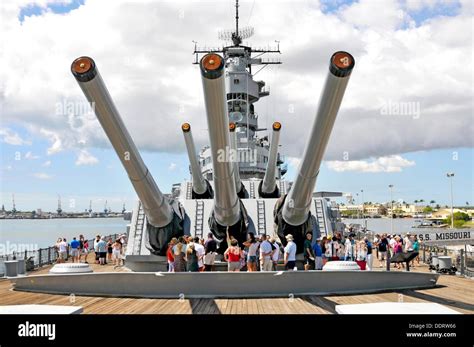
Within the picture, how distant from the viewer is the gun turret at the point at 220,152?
5070mm

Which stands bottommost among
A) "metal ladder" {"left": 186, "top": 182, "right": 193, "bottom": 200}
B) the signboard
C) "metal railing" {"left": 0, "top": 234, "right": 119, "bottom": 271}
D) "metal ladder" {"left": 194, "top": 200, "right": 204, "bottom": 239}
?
the signboard

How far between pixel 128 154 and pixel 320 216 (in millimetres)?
5680

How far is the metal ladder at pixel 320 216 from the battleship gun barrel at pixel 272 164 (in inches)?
54.8

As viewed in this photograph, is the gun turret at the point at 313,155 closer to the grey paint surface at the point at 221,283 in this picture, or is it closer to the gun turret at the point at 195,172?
the grey paint surface at the point at 221,283

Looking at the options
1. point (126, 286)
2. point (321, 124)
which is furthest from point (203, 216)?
point (321, 124)

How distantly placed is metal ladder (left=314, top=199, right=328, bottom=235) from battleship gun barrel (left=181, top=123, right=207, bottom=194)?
273 cm

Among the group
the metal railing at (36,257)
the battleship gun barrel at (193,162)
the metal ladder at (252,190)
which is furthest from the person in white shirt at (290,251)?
the metal railing at (36,257)

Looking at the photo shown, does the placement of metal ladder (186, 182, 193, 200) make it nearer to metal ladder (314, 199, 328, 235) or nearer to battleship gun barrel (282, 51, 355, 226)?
metal ladder (314, 199, 328, 235)

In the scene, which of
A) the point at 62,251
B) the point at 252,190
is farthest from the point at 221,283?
the point at 62,251

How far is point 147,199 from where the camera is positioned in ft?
24.6

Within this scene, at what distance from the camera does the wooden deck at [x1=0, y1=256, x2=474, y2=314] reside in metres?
5.78

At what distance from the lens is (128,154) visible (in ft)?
21.1

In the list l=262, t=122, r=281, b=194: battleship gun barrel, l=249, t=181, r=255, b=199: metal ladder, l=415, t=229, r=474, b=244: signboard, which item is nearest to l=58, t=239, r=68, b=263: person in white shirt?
l=249, t=181, r=255, b=199: metal ladder
